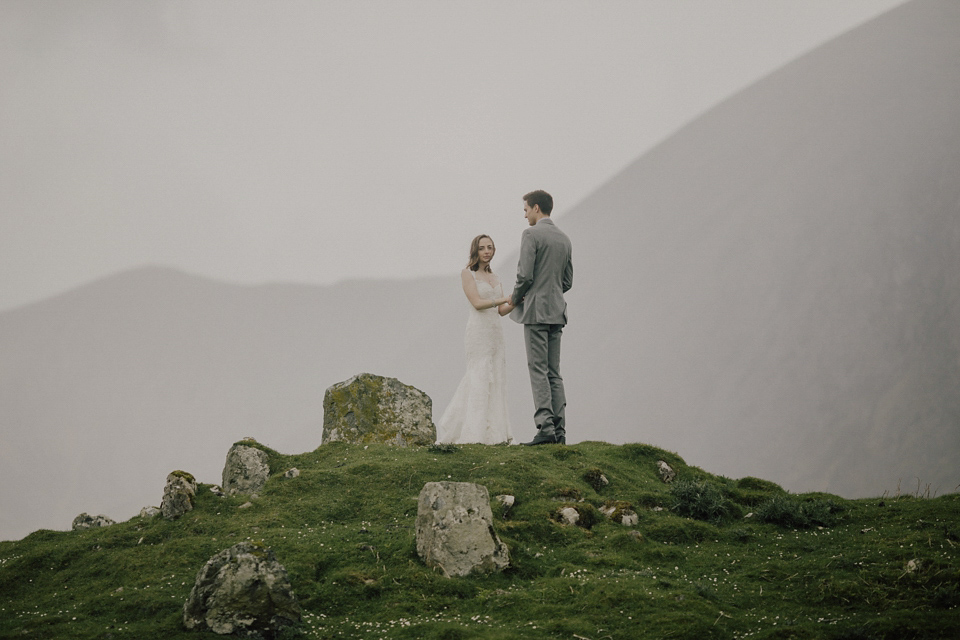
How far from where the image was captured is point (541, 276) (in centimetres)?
1473

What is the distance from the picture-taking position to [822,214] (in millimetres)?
90812

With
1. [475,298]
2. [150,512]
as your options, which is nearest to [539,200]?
[475,298]

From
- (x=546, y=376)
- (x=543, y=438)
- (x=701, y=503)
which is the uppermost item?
(x=546, y=376)

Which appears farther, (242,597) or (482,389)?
(482,389)

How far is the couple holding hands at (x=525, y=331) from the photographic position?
47.7 ft

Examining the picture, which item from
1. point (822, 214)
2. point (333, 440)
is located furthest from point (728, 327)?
point (333, 440)

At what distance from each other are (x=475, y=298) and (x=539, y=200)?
276 cm

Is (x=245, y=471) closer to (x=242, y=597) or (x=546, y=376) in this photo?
(x=242, y=597)

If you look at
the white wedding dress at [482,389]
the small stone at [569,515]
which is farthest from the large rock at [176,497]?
the small stone at [569,515]

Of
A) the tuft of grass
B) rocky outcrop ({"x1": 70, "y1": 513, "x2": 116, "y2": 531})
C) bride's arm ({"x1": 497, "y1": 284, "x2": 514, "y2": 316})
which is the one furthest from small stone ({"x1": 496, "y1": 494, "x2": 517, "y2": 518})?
rocky outcrop ({"x1": 70, "y1": 513, "x2": 116, "y2": 531})

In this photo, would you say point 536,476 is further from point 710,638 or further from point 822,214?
point 822,214

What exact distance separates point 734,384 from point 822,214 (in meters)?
26.4

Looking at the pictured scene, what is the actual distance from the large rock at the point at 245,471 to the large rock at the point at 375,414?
2527mm

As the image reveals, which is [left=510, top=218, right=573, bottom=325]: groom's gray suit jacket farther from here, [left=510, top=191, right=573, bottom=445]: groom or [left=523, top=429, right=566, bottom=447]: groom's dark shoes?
[left=523, top=429, right=566, bottom=447]: groom's dark shoes
